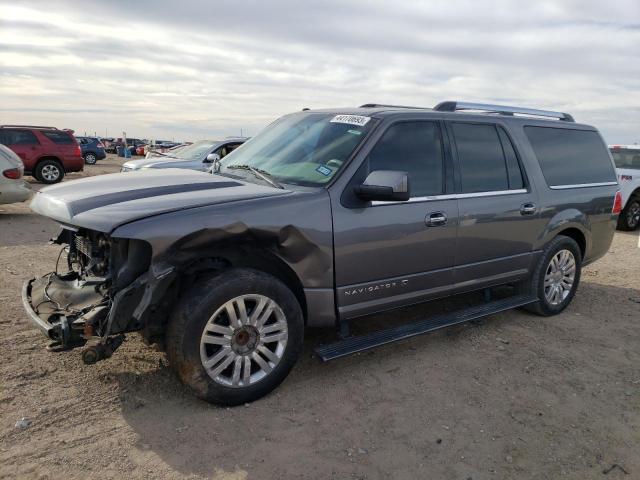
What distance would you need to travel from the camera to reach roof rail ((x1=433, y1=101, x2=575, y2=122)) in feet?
15.3

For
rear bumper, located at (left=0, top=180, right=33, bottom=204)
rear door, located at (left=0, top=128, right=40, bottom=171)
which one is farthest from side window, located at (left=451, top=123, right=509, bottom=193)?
rear door, located at (left=0, top=128, right=40, bottom=171)

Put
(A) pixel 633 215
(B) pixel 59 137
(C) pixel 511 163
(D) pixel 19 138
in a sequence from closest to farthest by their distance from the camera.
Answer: (C) pixel 511 163, (A) pixel 633 215, (D) pixel 19 138, (B) pixel 59 137

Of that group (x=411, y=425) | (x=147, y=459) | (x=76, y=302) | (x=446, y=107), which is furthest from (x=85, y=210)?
(x=446, y=107)

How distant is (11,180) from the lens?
9648 millimetres

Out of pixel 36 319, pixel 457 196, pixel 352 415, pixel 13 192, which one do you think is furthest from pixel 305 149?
pixel 13 192

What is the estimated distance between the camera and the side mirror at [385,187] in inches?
135

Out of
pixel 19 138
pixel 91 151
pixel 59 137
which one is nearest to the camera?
pixel 19 138

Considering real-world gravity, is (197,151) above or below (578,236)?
above

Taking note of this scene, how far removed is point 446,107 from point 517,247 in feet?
4.68

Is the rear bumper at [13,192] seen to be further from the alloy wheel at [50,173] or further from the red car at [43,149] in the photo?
the alloy wheel at [50,173]

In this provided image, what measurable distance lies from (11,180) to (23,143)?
25.4 feet

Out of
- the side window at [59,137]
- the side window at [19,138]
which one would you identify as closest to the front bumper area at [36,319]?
the side window at [19,138]

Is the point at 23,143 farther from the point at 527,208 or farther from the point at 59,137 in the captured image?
the point at 527,208

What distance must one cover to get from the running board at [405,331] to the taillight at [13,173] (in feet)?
27.6
